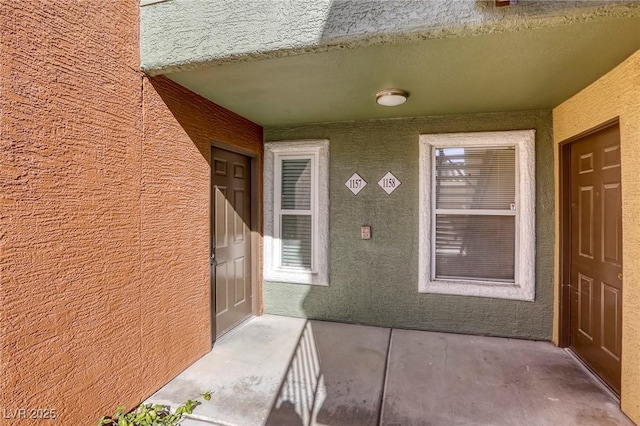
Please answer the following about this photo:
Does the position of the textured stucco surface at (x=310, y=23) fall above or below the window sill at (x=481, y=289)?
above

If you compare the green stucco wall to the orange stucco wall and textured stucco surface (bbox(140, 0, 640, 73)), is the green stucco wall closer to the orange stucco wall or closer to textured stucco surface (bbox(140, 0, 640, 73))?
the orange stucco wall

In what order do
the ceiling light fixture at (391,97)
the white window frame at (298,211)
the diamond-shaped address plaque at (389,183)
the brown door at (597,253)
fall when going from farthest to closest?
the white window frame at (298,211) < the diamond-shaped address plaque at (389,183) < the ceiling light fixture at (391,97) < the brown door at (597,253)

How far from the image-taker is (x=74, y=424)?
1980mm

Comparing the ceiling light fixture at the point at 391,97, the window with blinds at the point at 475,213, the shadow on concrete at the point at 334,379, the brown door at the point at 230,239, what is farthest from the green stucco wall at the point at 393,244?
the ceiling light fixture at the point at 391,97

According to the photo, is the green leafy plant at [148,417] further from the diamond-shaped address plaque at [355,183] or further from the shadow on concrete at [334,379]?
the diamond-shaped address plaque at [355,183]

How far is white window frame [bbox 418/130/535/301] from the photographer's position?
3.53 metres

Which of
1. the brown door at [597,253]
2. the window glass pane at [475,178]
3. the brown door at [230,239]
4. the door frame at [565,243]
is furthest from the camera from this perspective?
the window glass pane at [475,178]

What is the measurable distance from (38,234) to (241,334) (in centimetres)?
243

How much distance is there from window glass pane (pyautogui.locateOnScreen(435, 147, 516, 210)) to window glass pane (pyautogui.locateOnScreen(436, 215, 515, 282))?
18 cm

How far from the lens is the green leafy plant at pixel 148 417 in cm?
215

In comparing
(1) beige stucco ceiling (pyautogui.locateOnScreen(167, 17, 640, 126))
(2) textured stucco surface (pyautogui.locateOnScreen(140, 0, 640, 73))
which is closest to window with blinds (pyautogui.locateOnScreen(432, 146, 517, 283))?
(1) beige stucco ceiling (pyautogui.locateOnScreen(167, 17, 640, 126))

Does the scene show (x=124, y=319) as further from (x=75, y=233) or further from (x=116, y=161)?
(x=116, y=161)

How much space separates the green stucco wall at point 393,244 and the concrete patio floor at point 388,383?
271 millimetres

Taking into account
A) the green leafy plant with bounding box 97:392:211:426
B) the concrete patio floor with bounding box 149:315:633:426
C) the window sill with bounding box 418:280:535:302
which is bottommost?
the concrete patio floor with bounding box 149:315:633:426
